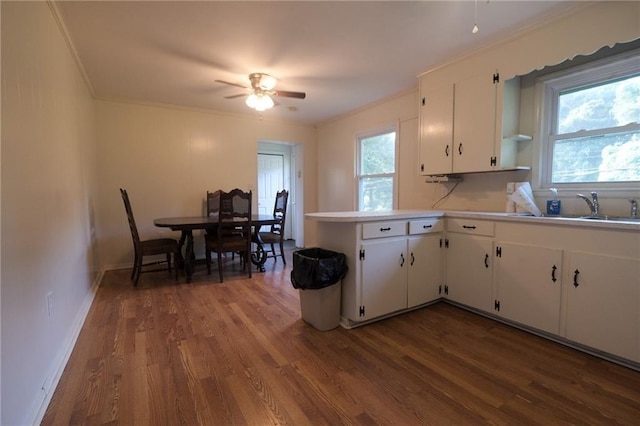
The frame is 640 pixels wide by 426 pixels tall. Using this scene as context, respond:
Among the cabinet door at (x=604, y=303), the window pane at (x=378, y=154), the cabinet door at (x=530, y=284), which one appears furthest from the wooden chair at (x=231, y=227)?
the cabinet door at (x=604, y=303)

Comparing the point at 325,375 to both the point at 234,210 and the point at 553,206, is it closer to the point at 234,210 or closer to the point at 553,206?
the point at 553,206

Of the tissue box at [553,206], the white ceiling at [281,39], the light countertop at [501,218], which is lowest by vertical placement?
the light countertop at [501,218]

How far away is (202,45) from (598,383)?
3.70 m

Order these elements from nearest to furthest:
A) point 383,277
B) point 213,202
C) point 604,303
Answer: point 604,303 < point 383,277 < point 213,202

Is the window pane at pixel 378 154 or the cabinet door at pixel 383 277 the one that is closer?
the cabinet door at pixel 383 277

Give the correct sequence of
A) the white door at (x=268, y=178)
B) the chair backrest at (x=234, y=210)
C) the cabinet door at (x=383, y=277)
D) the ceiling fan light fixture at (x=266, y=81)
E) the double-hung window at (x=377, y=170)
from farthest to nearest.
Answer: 1. the white door at (x=268, y=178)
2. the double-hung window at (x=377, y=170)
3. the chair backrest at (x=234, y=210)
4. the ceiling fan light fixture at (x=266, y=81)
5. the cabinet door at (x=383, y=277)

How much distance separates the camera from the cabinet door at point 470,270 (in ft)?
8.02

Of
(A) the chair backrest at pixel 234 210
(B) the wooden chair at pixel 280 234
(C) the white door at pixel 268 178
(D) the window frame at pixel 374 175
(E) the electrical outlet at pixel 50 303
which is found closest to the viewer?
(E) the electrical outlet at pixel 50 303

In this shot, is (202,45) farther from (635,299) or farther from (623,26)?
(635,299)

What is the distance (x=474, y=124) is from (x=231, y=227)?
306 cm

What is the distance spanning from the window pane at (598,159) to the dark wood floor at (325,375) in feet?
4.39

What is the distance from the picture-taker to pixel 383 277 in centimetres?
241

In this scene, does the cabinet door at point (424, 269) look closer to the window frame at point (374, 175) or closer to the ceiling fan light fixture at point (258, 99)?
the window frame at point (374, 175)

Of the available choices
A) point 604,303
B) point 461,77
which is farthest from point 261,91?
point 604,303
